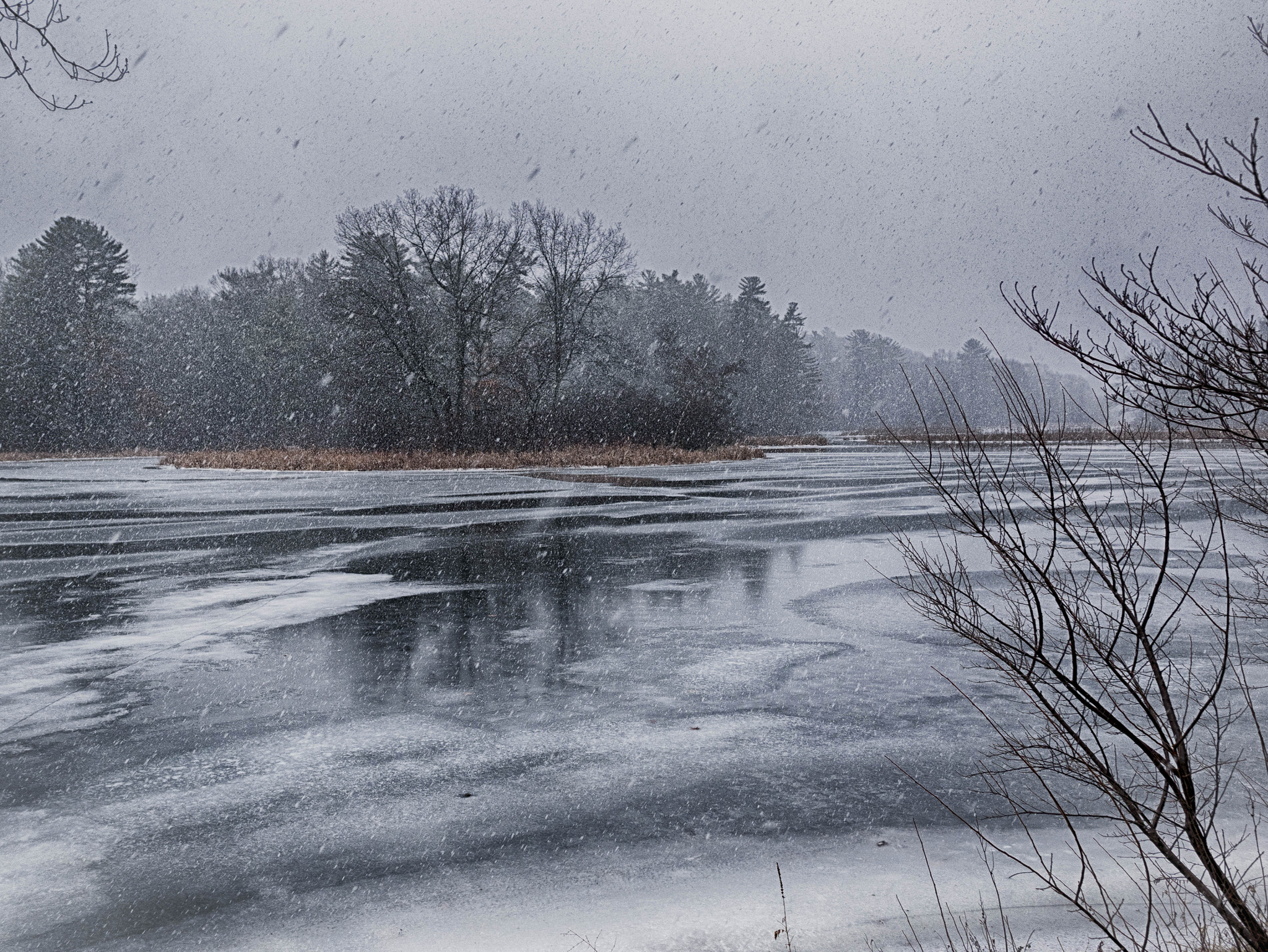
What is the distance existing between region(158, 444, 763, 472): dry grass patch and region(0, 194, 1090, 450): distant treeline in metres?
2.66

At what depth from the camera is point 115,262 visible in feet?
230

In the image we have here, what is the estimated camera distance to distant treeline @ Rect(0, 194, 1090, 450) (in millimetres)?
43438

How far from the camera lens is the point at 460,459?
1425 inches

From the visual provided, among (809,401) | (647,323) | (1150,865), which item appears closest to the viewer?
(1150,865)

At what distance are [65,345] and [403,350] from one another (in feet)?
111

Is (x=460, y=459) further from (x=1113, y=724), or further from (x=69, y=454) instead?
(x=1113, y=724)

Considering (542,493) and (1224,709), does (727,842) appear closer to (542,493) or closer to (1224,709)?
(1224,709)

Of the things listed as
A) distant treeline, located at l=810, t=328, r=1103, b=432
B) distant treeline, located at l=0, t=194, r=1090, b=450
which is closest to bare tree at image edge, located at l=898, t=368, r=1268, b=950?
distant treeline, located at l=0, t=194, r=1090, b=450

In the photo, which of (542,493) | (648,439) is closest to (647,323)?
(648,439)

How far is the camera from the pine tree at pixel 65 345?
60.1m

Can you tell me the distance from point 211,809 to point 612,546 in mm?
9215

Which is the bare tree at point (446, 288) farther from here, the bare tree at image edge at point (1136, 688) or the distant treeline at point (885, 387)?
the distant treeline at point (885, 387)

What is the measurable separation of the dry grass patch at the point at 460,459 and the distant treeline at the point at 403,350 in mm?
2662

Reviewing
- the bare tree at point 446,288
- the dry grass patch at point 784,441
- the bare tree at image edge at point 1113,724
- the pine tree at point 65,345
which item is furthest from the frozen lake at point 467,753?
the pine tree at point 65,345
